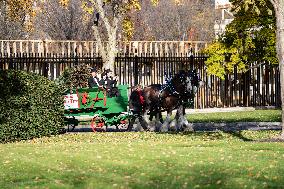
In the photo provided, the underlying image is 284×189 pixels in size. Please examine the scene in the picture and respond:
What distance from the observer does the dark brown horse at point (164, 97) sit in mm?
23016

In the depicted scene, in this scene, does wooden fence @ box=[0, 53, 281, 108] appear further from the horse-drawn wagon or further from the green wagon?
the green wagon

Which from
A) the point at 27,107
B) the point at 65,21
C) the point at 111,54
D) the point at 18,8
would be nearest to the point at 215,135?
the point at 27,107

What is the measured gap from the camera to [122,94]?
2344 centimetres

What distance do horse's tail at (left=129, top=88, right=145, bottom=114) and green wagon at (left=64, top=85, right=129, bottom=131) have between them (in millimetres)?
469

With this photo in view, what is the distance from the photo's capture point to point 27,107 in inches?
808

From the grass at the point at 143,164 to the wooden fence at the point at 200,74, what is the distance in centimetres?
1583

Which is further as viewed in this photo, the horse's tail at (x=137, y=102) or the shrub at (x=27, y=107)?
the horse's tail at (x=137, y=102)

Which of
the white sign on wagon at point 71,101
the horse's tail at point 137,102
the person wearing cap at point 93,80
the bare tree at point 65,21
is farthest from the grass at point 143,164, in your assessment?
the bare tree at point 65,21

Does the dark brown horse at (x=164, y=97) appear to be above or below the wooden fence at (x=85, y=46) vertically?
A: below

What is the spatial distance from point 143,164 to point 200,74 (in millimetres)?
24350

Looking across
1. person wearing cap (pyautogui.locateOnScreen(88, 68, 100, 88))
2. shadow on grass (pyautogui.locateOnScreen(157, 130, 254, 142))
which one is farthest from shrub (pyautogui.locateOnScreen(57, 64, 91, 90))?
shadow on grass (pyautogui.locateOnScreen(157, 130, 254, 142))

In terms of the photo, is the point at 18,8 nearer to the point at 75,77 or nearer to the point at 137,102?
the point at 75,77

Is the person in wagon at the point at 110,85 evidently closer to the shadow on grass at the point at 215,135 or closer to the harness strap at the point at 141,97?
the harness strap at the point at 141,97

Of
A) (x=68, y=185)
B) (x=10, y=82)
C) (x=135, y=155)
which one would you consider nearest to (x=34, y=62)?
(x=10, y=82)
